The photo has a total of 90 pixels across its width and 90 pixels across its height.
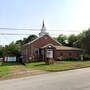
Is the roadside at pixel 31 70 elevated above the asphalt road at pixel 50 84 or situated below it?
above

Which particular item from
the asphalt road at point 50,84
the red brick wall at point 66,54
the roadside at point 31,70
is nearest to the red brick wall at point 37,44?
the red brick wall at point 66,54

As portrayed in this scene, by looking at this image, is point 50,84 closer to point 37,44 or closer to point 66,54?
point 37,44

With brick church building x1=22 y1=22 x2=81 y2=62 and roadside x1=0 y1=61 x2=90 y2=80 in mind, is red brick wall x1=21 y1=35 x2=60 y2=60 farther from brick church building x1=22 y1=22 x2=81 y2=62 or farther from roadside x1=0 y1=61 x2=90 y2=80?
roadside x1=0 y1=61 x2=90 y2=80

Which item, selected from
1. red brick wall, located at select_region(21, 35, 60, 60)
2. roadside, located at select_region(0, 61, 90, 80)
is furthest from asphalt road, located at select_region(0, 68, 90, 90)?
red brick wall, located at select_region(21, 35, 60, 60)

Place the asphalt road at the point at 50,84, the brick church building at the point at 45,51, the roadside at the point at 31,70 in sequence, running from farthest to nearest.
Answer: the brick church building at the point at 45,51, the roadside at the point at 31,70, the asphalt road at the point at 50,84

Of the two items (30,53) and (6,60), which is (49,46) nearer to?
(30,53)

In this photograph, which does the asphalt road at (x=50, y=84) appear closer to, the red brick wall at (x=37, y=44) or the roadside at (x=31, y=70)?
the roadside at (x=31, y=70)

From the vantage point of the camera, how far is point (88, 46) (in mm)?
50844

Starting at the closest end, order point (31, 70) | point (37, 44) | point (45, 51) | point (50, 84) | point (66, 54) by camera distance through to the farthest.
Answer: point (50, 84)
point (31, 70)
point (45, 51)
point (37, 44)
point (66, 54)

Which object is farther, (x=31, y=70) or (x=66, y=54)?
(x=66, y=54)

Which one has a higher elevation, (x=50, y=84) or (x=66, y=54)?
(x=66, y=54)

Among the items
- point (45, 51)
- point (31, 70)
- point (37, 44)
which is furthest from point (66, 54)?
point (31, 70)

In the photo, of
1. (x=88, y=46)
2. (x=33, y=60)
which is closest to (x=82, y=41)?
(x=88, y=46)

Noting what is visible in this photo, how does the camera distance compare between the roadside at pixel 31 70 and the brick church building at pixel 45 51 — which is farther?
the brick church building at pixel 45 51
